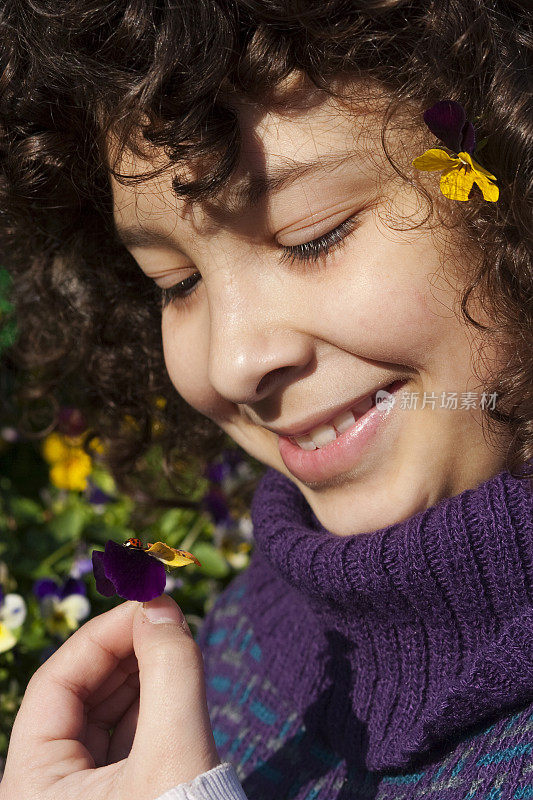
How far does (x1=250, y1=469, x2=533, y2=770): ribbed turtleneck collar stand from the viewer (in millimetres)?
1038

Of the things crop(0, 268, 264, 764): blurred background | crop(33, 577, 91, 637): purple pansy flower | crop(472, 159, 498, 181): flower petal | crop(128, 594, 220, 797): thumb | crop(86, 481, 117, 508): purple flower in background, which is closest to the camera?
crop(128, 594, 220, 797): thumb

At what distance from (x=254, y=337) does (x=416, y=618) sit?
430 millimetres

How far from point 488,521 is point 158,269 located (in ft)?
1.85

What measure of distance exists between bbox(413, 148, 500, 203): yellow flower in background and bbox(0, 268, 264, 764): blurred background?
1.06m

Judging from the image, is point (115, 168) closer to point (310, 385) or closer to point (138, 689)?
point (310, 385)

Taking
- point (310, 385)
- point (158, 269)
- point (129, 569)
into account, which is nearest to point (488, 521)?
point (310, 385)

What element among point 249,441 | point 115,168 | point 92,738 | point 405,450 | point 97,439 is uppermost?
point 115,168

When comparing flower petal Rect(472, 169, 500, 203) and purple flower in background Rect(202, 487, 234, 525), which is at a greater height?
flower petal Rect(472, 169, 500, 203)

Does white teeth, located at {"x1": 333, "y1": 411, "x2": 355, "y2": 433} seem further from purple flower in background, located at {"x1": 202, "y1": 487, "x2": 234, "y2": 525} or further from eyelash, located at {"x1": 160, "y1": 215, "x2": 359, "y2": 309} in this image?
purple flower in background, located at {"x1": 202, "y1": 487, "x2": 234, "y2": 525}

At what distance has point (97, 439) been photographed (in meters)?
2.06

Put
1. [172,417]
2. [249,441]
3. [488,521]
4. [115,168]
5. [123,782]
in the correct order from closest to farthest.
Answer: [123,782]
[488,521]
[115,168]
[249,441]
[172,417]

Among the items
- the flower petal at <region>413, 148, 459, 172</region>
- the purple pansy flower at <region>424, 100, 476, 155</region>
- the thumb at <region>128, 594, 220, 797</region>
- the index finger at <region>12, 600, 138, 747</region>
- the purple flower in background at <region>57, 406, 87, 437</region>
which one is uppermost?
the purple pansy flower at <region>424, 100, 476, 155</region>

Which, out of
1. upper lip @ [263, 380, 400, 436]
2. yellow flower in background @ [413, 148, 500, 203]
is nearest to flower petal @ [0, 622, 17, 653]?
upper lip @ [263, 380, 400, 436]

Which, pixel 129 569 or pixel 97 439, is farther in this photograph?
pixel 97 439
